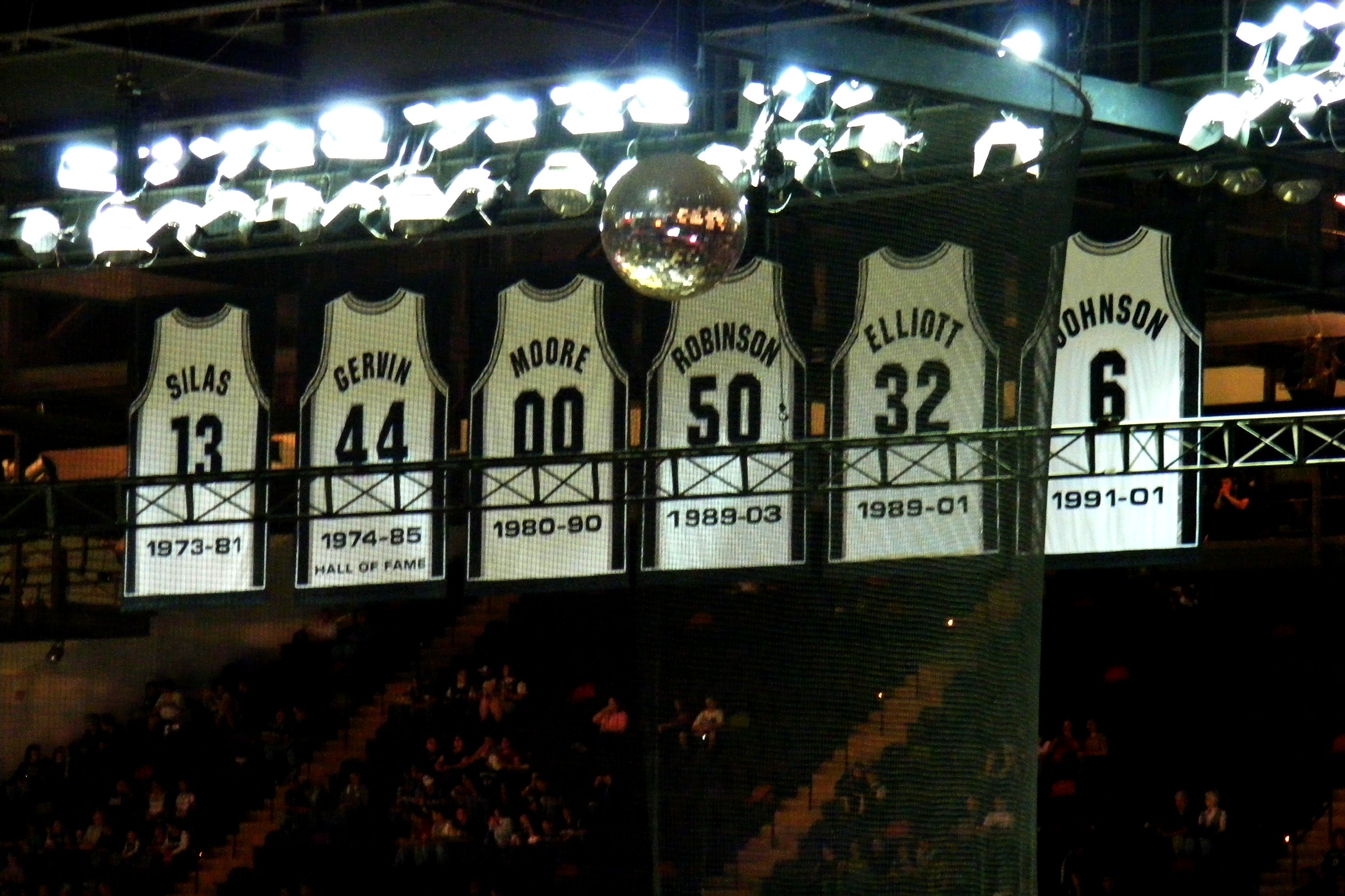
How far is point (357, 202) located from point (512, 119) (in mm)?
980

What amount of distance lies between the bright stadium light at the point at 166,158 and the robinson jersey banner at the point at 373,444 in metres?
1.11

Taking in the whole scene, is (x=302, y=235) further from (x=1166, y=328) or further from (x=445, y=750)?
(x=445, y=750)

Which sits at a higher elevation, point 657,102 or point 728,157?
point 657,102

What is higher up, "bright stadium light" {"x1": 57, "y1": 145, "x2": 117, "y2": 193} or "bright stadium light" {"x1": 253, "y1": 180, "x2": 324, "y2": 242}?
"bright stadium light" {"x1": 57, "y1": 145, "x2": 117, "y2": 193}

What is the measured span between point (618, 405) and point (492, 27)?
202 cm

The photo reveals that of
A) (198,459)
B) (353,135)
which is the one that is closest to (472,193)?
(353,135)

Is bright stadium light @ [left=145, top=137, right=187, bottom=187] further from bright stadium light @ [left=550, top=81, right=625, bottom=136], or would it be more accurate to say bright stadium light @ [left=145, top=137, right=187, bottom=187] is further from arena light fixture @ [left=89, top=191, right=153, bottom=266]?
bright stadium light @ [left=550, top=81, right=625, bottom=136]

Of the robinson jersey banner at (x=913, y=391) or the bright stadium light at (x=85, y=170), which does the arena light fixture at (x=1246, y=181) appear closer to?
the robinson jersey banner at (x=913, y=391)

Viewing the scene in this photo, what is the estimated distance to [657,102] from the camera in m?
10.7

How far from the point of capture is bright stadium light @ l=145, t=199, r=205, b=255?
11.9 m

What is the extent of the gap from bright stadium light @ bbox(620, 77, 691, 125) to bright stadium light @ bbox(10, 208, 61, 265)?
11.3 ft

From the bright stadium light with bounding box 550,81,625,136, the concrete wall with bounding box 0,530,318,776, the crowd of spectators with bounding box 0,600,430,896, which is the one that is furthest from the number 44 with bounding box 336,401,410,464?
the concrete wall with bounding box 0,530,318,776

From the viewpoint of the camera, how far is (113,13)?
9781 mm

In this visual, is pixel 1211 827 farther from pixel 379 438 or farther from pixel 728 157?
pixel 728 157
